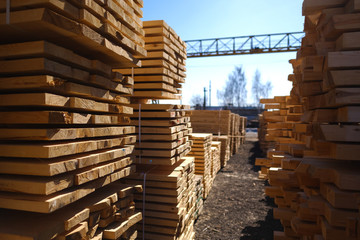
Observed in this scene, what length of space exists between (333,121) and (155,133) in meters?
2.68

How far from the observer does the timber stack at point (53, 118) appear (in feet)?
7.19

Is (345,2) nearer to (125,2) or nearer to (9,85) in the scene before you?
(125,2)

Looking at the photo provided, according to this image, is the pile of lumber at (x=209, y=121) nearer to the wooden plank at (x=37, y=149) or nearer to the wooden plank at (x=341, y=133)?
the wooden plank at (x=341, y=133)

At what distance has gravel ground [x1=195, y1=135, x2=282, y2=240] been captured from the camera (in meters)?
6.32

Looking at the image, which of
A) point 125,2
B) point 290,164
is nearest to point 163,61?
point 125,2

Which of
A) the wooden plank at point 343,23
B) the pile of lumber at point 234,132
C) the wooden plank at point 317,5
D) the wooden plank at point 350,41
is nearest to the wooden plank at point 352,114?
the wooden plank at point 350,41

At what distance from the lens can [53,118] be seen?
2.27 meters

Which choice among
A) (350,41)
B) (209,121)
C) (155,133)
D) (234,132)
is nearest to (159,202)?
(155,133)

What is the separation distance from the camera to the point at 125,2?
334cm

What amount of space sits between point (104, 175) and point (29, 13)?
1.75 meters

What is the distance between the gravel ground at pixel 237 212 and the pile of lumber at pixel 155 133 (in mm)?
2736

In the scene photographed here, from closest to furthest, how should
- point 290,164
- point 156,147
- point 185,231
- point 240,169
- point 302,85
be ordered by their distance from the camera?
point 302,85
point 290,164
point 156,147
point 185,231
point 240,169

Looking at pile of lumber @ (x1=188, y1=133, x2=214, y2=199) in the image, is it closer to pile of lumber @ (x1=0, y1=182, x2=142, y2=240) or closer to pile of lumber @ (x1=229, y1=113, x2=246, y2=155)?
pile of lumber @ (x1=0, y1=182, x2=142, y2=240)

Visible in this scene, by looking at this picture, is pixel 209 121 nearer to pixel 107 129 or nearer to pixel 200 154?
pixel 200 154
